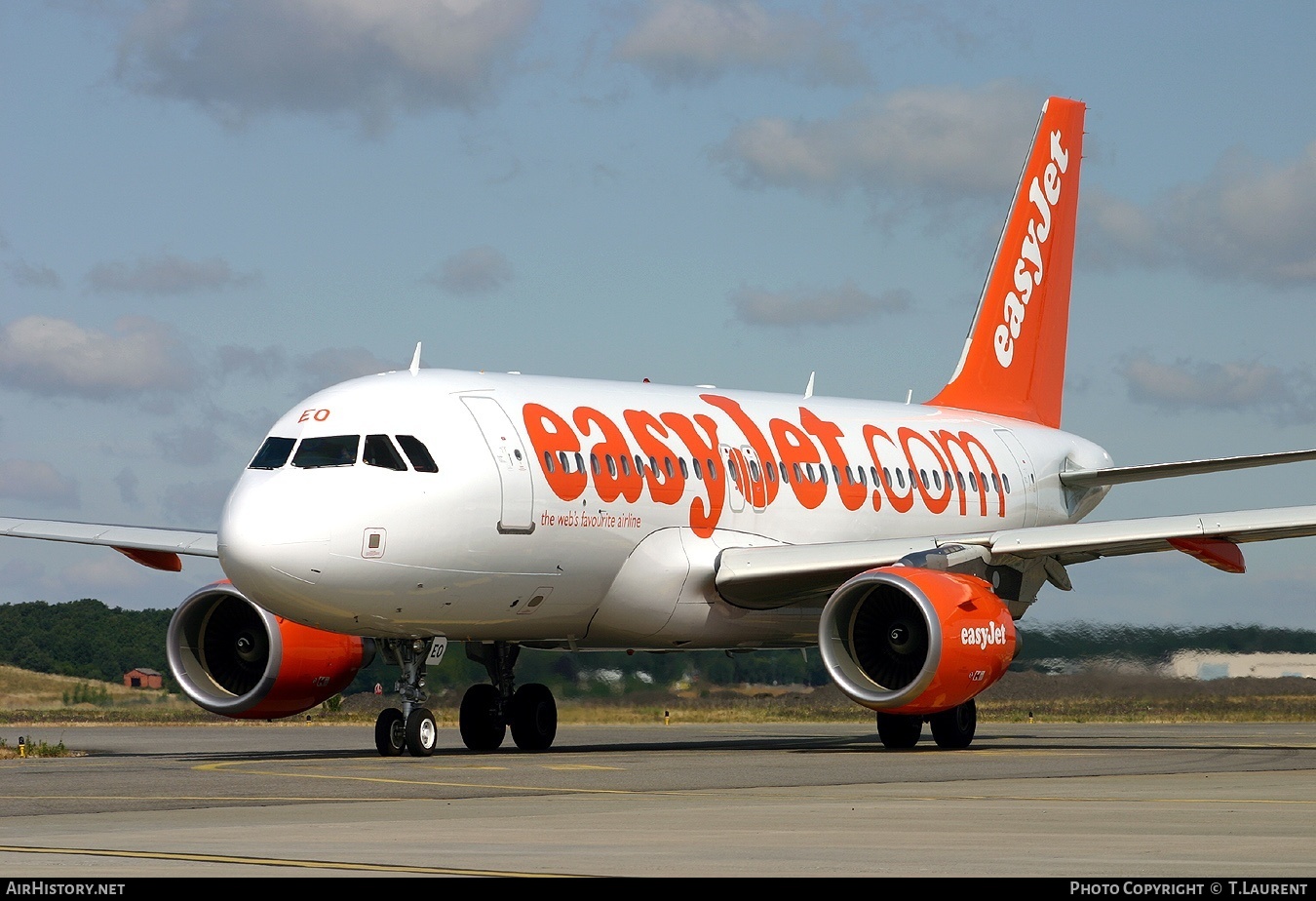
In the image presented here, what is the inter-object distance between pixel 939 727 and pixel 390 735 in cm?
689

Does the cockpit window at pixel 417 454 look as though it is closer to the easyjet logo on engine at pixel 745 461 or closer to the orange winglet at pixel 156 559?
the easyjet logo on engine at pixel 745 461

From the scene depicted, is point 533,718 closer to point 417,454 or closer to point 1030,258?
point 417,454

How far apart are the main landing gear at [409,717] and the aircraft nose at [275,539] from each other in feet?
7.30

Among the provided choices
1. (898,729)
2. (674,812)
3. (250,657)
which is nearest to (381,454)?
(250,657)

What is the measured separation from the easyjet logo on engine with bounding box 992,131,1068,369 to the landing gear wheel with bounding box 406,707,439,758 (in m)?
14.7

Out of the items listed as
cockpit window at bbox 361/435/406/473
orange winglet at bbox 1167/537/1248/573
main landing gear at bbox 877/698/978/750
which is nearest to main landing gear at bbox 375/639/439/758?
cockpit window at bbox 361/435/406/473

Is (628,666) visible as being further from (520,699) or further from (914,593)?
(914,593)

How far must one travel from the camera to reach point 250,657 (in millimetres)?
24094

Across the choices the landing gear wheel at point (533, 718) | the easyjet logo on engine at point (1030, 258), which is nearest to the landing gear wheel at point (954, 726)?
the landing gear wheel at point (533, 718)

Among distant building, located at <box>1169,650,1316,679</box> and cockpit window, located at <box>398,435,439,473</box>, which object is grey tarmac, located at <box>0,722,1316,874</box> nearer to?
cockpit window, located at <box>398,435,439,473</box>

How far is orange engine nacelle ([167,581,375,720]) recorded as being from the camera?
77.2 ft

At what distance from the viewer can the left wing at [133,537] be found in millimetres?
24469

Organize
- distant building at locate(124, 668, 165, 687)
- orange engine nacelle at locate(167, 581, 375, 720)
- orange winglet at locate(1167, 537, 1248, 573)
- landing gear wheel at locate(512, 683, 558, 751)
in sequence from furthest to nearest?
1. distant building at locate(124, 668, 165, 687)
2. landing gear wheel at locate(512, 683, 558, 751)
3. orange engine nacelle at locate(167, 581, 375, 720)
4. orange winglet at locate(1167, 537, 1248, 573)
